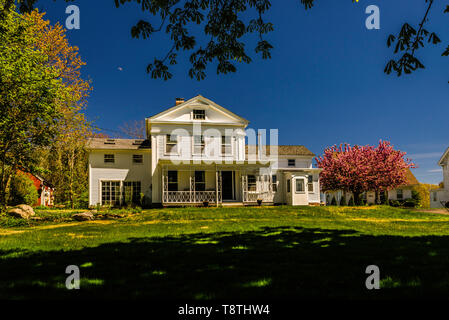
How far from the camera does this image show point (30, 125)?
15672mm

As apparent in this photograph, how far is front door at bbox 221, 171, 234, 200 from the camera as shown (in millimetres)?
22969

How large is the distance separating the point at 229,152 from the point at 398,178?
2272 centimetres

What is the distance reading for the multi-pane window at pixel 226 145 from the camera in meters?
23.3

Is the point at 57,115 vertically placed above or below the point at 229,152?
above

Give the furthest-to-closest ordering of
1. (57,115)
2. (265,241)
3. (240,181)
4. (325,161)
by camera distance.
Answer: (325,161), (240,181), (57,115), (265,241)

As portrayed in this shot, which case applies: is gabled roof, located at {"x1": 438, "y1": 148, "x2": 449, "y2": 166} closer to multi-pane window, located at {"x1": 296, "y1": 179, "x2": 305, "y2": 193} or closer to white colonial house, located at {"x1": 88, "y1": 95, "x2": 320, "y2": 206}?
white colonial house, located at {"x1": 88, "y1": 95, "x2": 320, "y2": 206}

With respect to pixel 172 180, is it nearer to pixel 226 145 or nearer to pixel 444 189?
pixel 226 145

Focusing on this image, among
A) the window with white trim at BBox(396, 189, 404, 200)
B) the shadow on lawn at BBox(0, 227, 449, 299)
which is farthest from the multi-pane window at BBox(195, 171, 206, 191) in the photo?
the window with white trim at BBox(396, 189, 404, 200)

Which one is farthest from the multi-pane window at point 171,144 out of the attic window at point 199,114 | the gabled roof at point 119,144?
the gabled roof at point 119,144

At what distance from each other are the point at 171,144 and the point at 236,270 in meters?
19.0

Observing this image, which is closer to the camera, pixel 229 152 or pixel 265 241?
pixel 265 241

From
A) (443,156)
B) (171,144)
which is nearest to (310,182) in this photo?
(171,144)
